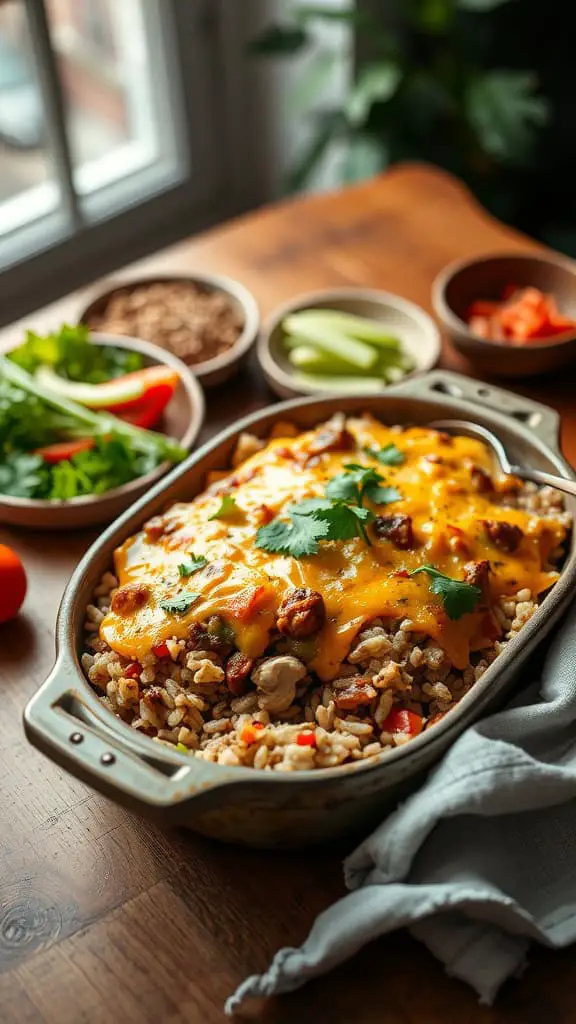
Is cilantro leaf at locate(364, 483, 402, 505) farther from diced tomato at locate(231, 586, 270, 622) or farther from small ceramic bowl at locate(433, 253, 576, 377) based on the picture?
small ceramic bowl at locate(433, 253, 576, 377)

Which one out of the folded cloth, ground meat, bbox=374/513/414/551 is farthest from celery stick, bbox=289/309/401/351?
the folded cloth

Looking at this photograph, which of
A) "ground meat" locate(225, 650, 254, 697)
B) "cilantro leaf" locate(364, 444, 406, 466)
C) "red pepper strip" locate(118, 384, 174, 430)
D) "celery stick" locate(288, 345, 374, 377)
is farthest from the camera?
"celery stick" locate(288, 345, 374, 377)

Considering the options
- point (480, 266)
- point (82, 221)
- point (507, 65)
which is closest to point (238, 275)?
point (480, 266)

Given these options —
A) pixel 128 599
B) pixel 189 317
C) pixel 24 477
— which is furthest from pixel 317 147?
pixel 128 599

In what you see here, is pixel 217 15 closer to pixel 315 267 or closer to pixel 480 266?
pixel 315 267

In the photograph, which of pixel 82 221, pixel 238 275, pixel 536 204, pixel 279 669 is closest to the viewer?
pixel 279 669

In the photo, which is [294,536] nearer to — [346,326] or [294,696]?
[294,696]
